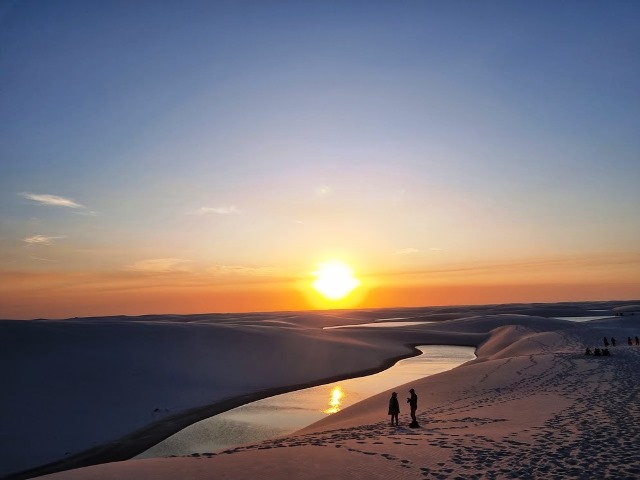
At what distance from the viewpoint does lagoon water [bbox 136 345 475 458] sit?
1856 centimetres

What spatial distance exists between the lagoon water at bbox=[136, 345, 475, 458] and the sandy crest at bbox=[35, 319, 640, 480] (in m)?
2.14

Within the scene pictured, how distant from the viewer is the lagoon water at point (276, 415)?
1856 cm

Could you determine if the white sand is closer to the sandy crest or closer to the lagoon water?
the sandy crest

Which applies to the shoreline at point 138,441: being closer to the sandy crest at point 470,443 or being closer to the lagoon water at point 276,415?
the lagoon water at point 276,415

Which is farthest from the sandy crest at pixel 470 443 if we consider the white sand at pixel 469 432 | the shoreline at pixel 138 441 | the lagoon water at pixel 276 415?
the shoreline at pixel 138 441

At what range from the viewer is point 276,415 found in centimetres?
2345

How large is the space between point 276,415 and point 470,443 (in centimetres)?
1295

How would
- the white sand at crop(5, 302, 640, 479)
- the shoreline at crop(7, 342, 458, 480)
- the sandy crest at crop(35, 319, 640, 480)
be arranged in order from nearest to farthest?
1. the sandy crest at crop(35, 319, 640, 480)
2. the white sand at crop(5, 302, 640, 479)
3. the shoreline at crop(7, 342, 458, 480)

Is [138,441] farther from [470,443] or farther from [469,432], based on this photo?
[470,443]

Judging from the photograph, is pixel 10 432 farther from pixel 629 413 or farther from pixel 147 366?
pixel 629 413

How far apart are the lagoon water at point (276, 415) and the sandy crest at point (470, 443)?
84.2 inches

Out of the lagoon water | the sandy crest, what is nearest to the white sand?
the sandy crest

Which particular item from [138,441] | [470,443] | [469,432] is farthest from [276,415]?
[470,443]

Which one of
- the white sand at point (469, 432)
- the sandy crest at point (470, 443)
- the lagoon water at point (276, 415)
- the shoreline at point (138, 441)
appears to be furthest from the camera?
the lagoon water at point (276, 415)
